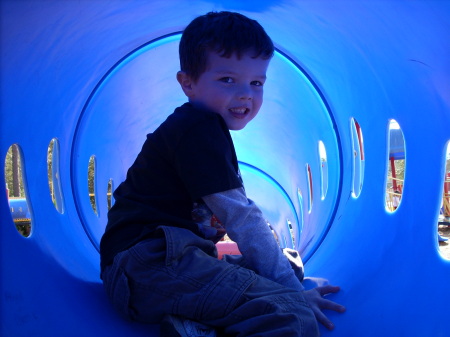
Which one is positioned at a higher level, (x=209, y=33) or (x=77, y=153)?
(x=209, y=33)

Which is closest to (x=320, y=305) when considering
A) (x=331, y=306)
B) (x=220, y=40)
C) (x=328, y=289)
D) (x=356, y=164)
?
(x=331, y=306)

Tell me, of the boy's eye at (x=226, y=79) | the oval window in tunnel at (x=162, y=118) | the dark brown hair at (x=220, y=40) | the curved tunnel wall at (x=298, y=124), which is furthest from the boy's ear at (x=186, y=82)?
the oval window in tunnel at (x=162, y=118)

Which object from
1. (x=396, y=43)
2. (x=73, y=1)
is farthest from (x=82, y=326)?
(x=396, y=43)

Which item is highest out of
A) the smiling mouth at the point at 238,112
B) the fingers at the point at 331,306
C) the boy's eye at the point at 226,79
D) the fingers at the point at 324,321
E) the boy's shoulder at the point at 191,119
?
the boy's eye at the point at 226,79

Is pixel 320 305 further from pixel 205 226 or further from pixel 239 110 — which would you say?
pixel 239 110

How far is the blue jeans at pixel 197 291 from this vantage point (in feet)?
4.07

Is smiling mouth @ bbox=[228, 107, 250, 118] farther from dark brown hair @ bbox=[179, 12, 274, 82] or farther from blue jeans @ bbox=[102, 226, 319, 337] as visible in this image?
blue jeans @ bbox=[102, 226, 319, 337]

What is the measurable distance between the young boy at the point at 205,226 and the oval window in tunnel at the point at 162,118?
3.88ft

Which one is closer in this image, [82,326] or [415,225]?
[82,326]

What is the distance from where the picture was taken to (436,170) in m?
1.55

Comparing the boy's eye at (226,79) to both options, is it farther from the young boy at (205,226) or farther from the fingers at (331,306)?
the fingers at (331,306)

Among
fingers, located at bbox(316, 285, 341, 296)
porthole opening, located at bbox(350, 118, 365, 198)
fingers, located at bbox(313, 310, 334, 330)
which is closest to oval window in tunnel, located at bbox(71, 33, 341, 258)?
porthole opening, located at bbox(350, 118, 365, 198)

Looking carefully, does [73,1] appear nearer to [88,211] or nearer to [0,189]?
[0,189]

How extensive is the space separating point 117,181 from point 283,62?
54.1 inches
